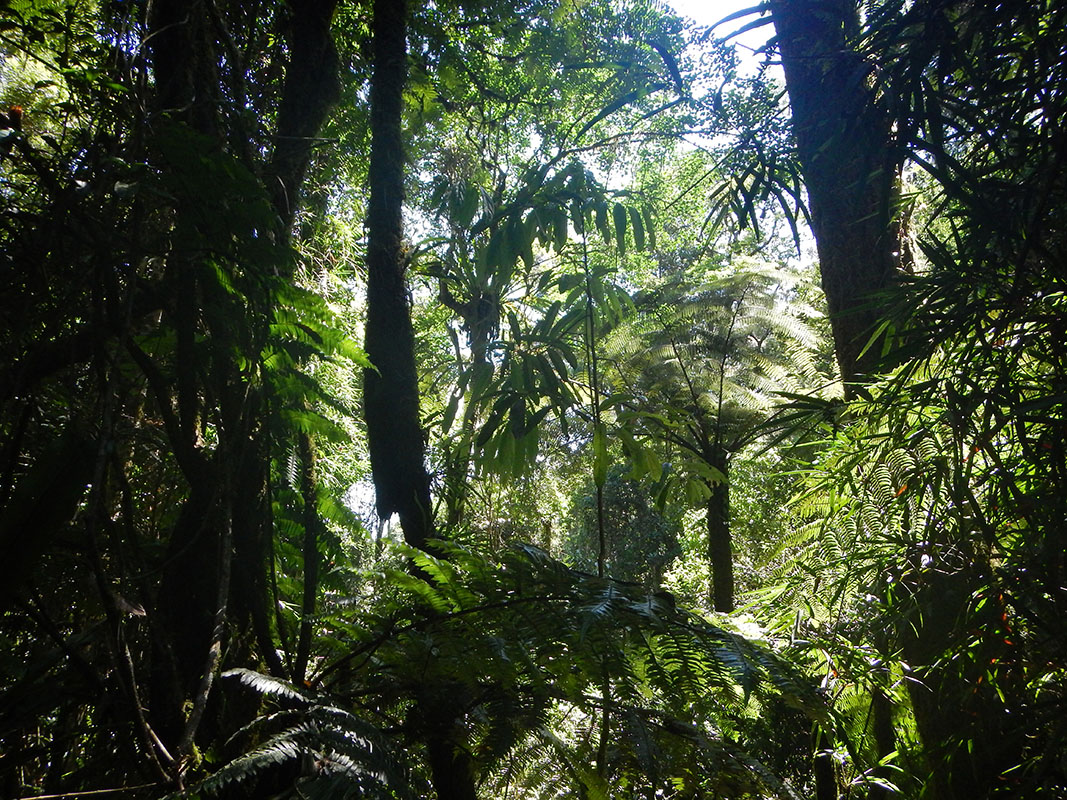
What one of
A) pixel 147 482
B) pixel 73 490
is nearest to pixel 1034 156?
pixel 73 490

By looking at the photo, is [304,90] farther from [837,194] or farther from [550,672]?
[837,194]

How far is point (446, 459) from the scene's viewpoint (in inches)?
84.9

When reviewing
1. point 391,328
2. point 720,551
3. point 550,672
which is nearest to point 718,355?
point 720,551

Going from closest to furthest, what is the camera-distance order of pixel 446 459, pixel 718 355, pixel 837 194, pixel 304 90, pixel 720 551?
pixel 304 90 < pixel 446 459 < pixel 837 194 < pixel 720 551 < pixel 718 355

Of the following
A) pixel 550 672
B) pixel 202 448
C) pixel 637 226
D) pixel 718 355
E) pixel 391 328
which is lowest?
pixel 550 672

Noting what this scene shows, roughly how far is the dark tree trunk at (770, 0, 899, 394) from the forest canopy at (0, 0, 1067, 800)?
0.05 ft

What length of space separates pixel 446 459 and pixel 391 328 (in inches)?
24.6

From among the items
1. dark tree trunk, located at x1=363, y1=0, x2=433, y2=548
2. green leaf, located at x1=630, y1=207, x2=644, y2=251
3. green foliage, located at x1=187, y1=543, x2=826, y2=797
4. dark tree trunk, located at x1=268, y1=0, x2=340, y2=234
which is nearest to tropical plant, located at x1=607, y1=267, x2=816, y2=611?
green leaf, located at x1=630, y1=207, x2=644, y2=251

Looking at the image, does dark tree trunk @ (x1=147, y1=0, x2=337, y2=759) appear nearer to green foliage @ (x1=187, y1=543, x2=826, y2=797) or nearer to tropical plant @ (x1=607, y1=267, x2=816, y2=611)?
green foliage @ (x1=187, y1=543, x2=826, y2=797)

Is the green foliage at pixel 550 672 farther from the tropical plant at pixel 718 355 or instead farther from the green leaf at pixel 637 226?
the tropical plant at pixel 718 355

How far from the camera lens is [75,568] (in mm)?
1200

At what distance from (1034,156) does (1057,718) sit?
4.04 ft

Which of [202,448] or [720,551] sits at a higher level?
[202,448]

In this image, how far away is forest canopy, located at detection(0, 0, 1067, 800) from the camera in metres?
Result: 0.94
